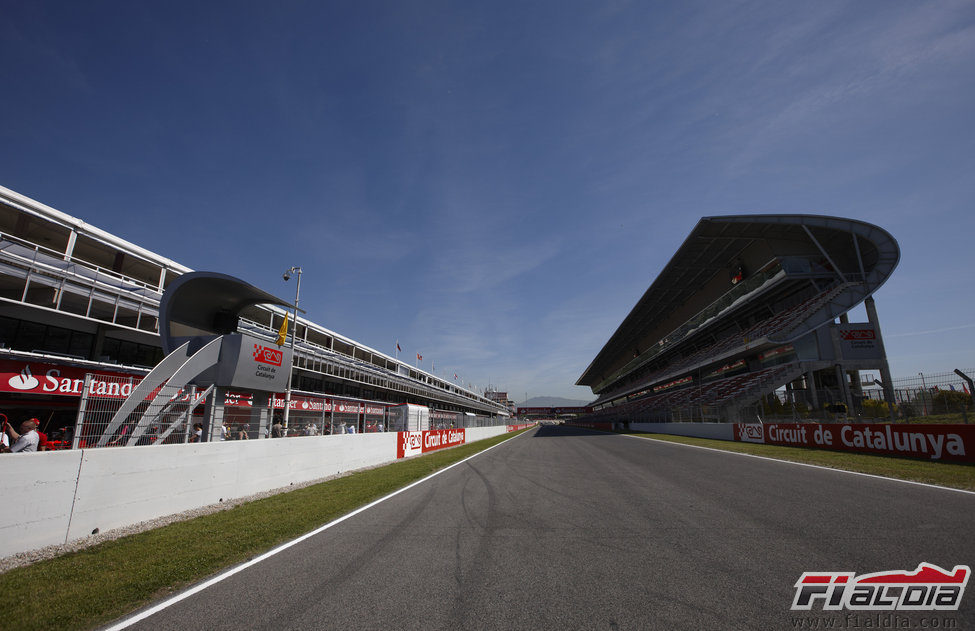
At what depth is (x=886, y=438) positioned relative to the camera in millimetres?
13758

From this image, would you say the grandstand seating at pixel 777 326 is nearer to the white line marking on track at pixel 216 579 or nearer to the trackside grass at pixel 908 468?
the trackside grass at pixel 908 468

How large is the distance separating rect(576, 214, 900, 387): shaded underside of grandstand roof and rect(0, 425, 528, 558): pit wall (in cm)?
3401

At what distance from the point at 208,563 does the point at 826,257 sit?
128 ft

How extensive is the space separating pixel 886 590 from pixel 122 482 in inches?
383

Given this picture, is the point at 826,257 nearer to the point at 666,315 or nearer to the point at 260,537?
the point at 666,315

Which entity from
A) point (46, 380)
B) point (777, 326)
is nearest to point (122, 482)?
point (46, 380)

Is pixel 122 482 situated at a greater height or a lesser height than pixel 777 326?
lesser

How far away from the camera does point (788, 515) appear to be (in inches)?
231

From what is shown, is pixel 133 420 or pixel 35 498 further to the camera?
pixel 133 420

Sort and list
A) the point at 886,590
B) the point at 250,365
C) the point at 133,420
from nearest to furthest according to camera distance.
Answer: the point at 886,590
the point at 133,420
the point at 250,365

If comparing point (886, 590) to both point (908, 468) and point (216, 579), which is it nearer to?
point (216, 579)

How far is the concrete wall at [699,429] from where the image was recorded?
81.4ft

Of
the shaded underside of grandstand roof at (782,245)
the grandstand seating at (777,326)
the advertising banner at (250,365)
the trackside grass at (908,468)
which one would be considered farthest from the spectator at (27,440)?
the shaded underside of grandstand roof at (782,245)

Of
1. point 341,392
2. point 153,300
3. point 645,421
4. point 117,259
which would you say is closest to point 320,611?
point 153,300
